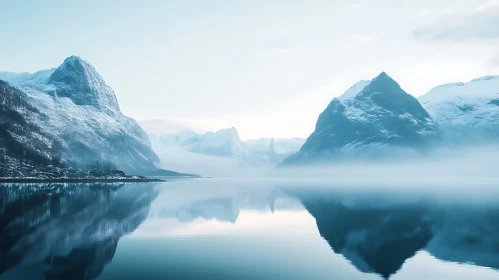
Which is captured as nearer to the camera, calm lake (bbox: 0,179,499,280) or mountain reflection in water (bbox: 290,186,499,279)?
calm lake (bbox: 0,179,499,280)

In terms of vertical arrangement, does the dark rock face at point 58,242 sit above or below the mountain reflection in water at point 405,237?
above

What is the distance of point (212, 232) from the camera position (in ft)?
234

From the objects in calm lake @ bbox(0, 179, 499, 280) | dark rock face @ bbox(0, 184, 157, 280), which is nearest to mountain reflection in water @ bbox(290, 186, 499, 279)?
calm lake @ bbox(0, 179, 499, 280)

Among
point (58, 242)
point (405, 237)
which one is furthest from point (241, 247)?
point (405, 237)

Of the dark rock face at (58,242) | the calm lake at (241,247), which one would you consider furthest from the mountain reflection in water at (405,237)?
the dark rock face at (58,242)

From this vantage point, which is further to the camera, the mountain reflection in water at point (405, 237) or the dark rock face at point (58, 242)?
the mountain reflection in water at point (405, 237)

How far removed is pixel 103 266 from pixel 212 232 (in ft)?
102

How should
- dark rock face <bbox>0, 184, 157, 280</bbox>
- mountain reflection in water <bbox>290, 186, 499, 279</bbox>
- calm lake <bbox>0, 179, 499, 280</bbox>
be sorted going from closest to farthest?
dark rock face <bbox>0, 184, 157, 280</bbox>, calm lake <bbox>0, 179, 499, 280</bbox>, mountain reflection in water <bbox>290, 186, 499, 279</bbox>

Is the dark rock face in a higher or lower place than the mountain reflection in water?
higher

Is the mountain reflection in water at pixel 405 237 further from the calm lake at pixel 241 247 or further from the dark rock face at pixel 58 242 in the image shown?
the dark rock face at pixel 58 242

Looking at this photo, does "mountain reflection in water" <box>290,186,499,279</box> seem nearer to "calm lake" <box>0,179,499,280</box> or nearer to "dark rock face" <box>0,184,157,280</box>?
"calm lake" <box>0,179,499,280</box>

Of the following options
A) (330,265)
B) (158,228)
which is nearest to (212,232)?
(158,228)

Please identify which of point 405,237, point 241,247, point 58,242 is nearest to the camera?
point 58,242

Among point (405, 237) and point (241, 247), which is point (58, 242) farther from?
point (405, 237)
